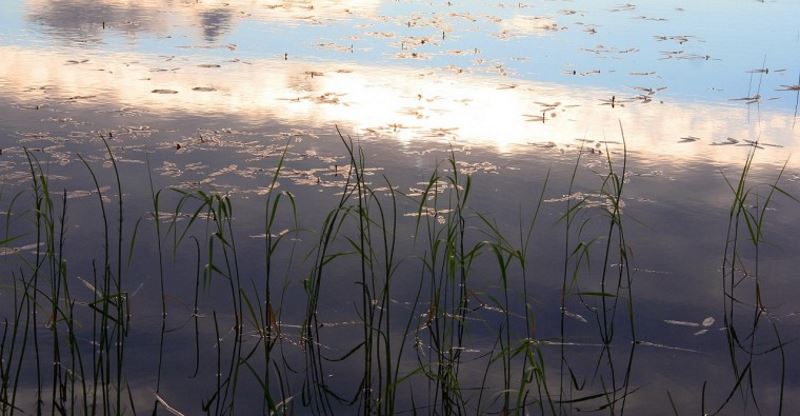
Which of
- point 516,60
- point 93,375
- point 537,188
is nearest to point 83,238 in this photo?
point 93,375

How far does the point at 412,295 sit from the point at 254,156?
1.85 metres

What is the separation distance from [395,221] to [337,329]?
1.87ft

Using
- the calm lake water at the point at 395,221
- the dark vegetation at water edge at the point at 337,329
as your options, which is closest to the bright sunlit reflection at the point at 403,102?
the calm lake water at the point at 395,221

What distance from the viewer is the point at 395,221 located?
9.32 feet

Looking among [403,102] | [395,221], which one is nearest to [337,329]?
[395,221]

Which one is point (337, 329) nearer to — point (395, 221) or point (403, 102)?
point (395, 221)

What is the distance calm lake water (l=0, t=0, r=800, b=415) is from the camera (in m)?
2.87

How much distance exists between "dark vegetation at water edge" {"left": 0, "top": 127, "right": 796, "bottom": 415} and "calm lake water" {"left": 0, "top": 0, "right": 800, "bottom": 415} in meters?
0.01

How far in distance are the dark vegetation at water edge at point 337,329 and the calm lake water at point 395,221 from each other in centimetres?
1

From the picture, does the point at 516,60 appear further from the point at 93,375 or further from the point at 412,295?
the point at 93,375

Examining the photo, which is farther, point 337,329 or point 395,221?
point 337,329

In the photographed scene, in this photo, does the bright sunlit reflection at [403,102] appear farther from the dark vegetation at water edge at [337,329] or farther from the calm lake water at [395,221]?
the dark vegetation at water edge at [337,329]

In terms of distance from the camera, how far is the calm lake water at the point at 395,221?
9.42 feet

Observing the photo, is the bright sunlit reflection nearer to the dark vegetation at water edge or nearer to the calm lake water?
the calm lake water
